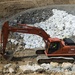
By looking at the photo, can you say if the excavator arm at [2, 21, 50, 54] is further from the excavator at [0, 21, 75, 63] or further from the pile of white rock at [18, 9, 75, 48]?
the pile of white rock at [18, 9, 75, 48]

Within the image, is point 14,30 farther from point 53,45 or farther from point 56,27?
point 56,27

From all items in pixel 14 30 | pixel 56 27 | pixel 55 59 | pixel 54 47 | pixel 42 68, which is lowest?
pixel 42 68

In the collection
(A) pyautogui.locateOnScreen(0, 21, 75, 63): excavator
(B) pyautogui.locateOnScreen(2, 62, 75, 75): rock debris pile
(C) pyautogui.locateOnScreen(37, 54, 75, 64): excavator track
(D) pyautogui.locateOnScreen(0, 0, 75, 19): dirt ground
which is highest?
(D) pyautogui.locateOnScreen(0, 0, 75, 19): dirt ground

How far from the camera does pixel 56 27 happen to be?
24.3m

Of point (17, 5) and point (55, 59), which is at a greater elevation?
point (17, 5)

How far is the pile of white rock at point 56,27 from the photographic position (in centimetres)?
2216

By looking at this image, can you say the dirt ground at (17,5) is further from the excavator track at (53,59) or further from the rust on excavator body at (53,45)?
the excavator track at (53,59)

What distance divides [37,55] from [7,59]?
81.1 inches

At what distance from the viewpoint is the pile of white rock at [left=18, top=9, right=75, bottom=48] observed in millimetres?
22156

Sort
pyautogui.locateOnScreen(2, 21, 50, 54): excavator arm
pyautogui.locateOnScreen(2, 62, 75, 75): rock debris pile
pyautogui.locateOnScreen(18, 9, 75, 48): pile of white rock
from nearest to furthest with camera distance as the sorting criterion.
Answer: pyautogui.locateOnScreen(2, 62, 75, 75): rock debris pile
pyautogui.locateOnScreen(2, 21, 50, 54): excavator arm
pyautogui.locateOnScreen(18, 9, 75, 48): pile of white rock

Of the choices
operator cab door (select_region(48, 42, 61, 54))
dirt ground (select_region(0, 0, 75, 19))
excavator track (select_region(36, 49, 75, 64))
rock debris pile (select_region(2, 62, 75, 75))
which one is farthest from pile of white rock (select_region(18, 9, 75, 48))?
dirt ground (select_region(0, 0, 75, 19))

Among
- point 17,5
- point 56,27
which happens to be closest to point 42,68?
point 56,27

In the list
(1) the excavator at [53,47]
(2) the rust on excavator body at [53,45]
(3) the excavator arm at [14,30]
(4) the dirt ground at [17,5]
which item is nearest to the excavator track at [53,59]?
(1) the excavator at [53,47]

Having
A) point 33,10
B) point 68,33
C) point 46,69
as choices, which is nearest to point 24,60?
point 46,69
